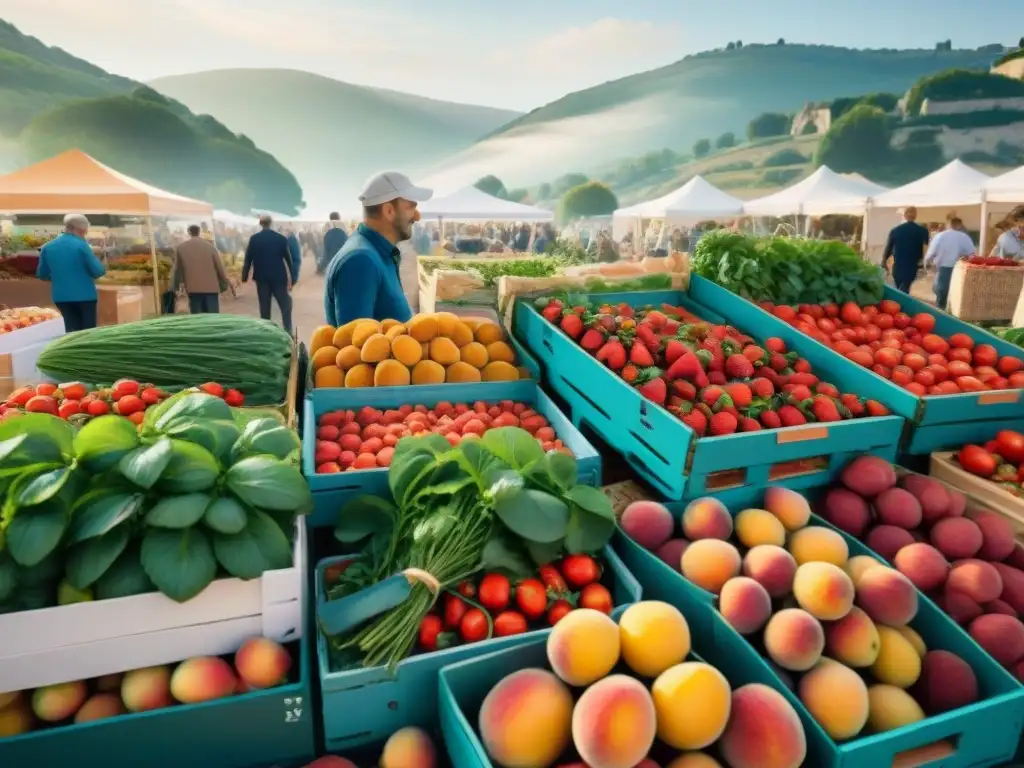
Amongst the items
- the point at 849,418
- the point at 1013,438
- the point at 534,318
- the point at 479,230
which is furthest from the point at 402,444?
the point at 479,230

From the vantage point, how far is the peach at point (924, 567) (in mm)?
1983

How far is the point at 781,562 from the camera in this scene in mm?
1835

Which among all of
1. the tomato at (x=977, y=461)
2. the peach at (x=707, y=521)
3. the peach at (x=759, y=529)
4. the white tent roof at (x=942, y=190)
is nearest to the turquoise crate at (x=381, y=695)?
the peach at (x=707, y=521)

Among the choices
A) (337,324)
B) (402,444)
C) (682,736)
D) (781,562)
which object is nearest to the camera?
(682,736)

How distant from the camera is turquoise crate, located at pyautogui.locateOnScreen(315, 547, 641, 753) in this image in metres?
1.48

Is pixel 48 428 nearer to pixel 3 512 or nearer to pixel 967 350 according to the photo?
pixel 3 512

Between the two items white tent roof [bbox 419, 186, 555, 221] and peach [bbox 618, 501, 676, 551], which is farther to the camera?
white tent roof [bbox 419, 186, 555, 221]

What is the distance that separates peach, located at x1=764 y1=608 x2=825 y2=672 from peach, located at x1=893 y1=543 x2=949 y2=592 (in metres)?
0.56

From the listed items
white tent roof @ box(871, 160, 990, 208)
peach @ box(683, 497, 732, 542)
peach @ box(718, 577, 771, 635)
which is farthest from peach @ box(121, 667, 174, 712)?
white tent roof @ box(871, 160, 990, 208)

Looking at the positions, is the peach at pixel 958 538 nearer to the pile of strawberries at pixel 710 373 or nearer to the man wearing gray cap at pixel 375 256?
the pile of strawberries at pixel 710 373

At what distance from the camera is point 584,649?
1405 mm

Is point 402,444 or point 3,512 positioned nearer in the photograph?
point 3,512

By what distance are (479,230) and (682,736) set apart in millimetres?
25081

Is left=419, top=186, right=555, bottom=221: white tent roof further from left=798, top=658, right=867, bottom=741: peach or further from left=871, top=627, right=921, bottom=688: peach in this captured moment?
left=798, top=658, right=867, bottom=741: peach
